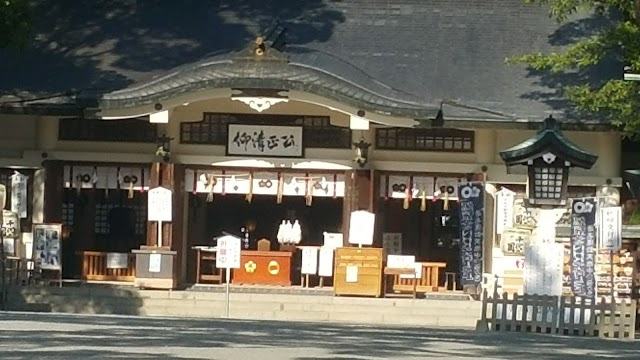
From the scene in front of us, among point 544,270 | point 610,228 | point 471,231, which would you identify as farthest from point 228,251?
point 610,228

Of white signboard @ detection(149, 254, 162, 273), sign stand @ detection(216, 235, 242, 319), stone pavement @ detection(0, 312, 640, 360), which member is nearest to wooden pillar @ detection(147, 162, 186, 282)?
white signboard @ detection(149, 254, 162, 273)

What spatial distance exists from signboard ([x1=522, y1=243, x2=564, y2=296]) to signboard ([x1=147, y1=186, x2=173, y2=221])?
7538mm

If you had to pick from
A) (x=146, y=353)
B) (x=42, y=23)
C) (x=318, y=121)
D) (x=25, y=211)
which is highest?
(x=42, y=23)

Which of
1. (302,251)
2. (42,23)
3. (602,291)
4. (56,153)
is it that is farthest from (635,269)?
(42,23)

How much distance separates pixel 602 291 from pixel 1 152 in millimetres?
12223

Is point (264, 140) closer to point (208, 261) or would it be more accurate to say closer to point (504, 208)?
point (208, 261)

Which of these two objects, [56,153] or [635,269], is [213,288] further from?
[635,269]

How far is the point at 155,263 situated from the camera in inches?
1065

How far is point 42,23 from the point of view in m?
29.9

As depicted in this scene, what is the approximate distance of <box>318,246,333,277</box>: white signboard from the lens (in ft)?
89.7

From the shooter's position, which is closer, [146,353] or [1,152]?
[146,353]

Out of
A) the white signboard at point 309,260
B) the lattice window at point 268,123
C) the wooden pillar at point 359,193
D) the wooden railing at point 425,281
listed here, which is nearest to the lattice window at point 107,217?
the lattice window at point 268,123

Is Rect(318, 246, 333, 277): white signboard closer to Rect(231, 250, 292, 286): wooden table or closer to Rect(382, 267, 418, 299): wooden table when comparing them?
Rect(231, 250, 292, 286): wooden table

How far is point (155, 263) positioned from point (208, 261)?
61.6 inches
